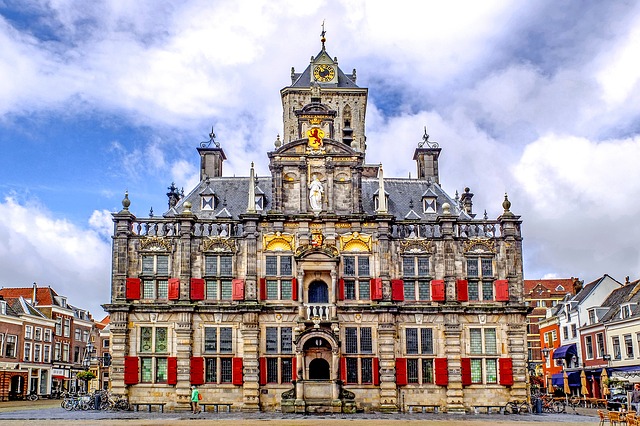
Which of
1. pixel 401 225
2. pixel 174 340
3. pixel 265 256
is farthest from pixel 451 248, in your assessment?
pixel 174 340

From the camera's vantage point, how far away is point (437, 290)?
138 feet

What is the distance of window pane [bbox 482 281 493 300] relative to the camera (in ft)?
139

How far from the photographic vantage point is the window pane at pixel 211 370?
133 ft

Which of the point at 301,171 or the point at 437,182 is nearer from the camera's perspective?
the point at 301,171

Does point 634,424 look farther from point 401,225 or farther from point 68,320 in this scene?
point 68,320

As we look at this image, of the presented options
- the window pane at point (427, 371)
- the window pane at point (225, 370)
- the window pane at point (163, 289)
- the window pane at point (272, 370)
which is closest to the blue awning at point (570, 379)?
the window pane at point (427, 371)

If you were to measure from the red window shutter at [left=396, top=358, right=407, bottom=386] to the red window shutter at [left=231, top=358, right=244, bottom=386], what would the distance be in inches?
382

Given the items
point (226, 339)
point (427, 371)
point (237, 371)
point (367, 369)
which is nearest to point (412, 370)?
point (427, 371)

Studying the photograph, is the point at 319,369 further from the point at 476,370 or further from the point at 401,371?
the point at 476,370

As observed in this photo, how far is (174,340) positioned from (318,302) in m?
9.32

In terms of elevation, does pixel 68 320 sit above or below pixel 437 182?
below

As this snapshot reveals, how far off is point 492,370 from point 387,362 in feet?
22.3

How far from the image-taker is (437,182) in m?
49.7

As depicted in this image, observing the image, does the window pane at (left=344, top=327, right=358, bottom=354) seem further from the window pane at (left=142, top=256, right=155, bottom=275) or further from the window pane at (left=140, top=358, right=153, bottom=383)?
the window pane at (left=142, top=256, right=155, bottom=275)
